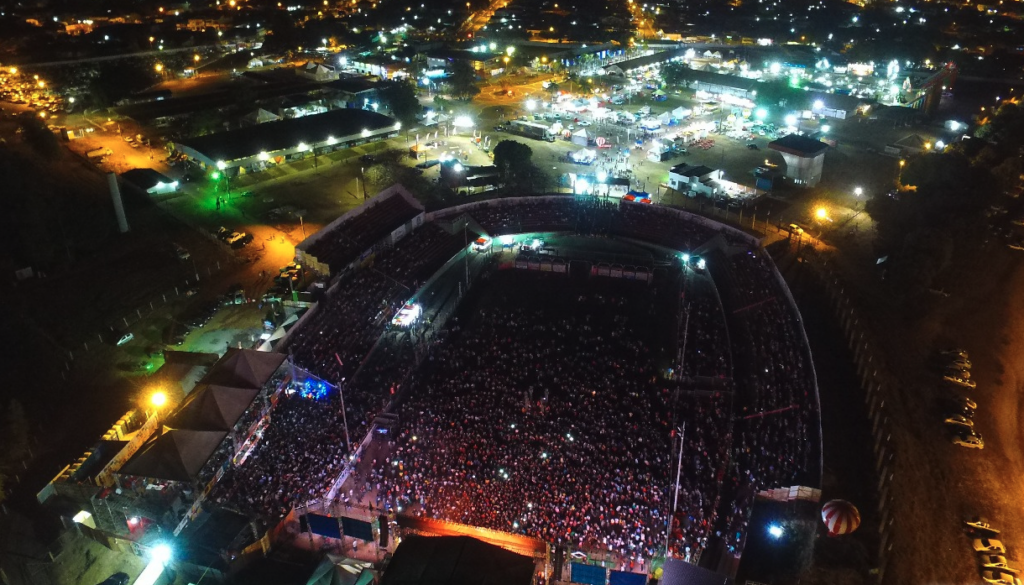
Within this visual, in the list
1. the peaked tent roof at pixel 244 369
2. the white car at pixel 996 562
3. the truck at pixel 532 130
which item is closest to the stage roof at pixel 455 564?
the peaked tent roof at pixel 244 369

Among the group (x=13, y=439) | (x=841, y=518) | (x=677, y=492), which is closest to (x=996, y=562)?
(x=841, y=518)

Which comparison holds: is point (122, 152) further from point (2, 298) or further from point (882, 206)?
point (882, 206)

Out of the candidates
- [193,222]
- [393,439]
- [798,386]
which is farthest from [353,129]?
[798,386]

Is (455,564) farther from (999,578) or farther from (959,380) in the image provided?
(959,380)

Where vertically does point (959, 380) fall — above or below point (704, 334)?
below

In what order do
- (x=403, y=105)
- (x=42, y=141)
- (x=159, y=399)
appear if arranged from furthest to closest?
(x=403, y=105)
(x=42, y=141)
(x=159, y=399)

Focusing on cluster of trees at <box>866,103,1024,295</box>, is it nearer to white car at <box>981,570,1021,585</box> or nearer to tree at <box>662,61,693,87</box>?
white car at <box>981,570,1021,585</box>
